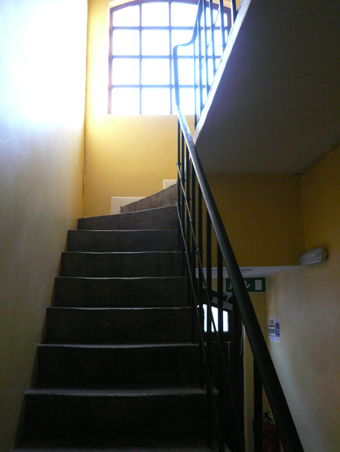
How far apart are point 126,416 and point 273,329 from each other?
2951 mm

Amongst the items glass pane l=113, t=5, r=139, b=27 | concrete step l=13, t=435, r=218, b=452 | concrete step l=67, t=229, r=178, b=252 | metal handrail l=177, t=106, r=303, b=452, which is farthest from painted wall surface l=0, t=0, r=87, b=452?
glass pane l=113, t=5, r=139, b=27

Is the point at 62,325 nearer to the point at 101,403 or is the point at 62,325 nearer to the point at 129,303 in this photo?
the point at 129,303

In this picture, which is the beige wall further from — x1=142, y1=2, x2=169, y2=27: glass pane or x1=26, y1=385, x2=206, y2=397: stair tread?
x1=142, y1=2, x2=169, y2=27: glass pane

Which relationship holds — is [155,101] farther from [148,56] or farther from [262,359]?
[262,359]

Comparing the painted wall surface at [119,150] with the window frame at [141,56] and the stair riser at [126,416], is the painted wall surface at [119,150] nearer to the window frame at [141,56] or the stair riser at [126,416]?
the window frame at [141,56]

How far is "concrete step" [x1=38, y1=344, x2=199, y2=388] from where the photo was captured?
2.17 meters

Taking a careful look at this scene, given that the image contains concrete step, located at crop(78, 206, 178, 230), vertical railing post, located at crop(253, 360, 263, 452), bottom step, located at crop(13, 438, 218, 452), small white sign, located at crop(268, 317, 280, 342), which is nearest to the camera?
vertical railing post, located at crop(253, 360, 263, 452)

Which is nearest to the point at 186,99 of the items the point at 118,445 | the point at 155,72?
the point at 155,72

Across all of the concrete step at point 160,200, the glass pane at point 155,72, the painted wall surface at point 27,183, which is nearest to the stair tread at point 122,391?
the painted wall surface at point 27,183

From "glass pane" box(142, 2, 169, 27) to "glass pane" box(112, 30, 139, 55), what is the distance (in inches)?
8.7

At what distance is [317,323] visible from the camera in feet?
11.0

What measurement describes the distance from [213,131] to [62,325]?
1.47m

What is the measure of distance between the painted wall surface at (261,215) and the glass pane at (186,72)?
263 centimetres

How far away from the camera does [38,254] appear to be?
2.46 metres
